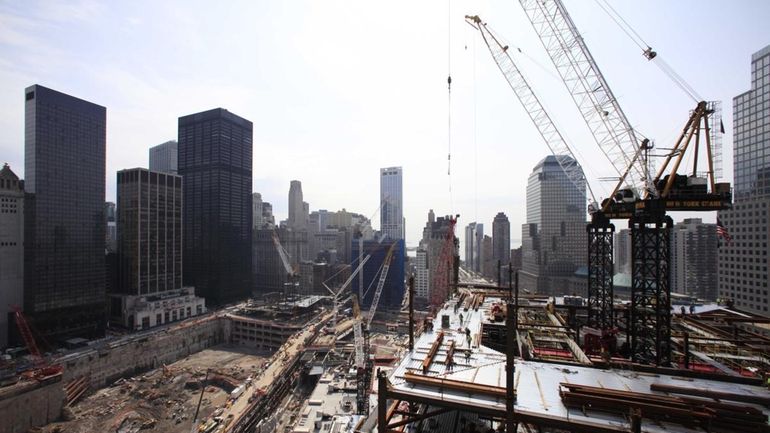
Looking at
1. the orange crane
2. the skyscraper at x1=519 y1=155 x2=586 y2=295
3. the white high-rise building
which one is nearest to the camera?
the orange crane

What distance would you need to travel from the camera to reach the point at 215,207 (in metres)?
115

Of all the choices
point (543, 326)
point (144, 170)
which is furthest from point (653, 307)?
point (144, 170)

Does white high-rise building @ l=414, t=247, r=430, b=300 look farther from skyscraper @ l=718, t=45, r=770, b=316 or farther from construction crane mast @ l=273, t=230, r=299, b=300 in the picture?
skyscraper @ l=718, t=45, r=770, b=316

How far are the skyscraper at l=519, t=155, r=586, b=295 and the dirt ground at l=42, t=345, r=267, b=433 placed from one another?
328 feet

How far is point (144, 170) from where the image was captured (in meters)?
88.4

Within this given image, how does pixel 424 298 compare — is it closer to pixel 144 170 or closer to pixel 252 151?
pixel 252 151

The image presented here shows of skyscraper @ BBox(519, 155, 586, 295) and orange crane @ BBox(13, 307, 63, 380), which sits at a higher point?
skyscraper @ BBox(519, 155, 586, 295)

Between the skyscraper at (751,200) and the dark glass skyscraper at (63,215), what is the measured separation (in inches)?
4947

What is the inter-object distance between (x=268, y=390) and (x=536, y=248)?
116 metres

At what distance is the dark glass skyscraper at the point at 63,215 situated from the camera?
216 feet

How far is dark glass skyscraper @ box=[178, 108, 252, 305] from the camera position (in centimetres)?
11194

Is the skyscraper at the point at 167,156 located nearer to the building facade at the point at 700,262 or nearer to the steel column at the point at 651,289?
the steel column at the point at 651,289

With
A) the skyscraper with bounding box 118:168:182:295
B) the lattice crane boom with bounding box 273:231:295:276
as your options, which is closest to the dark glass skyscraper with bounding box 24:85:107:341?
the skyscraper with bounding box 118:168:182:295

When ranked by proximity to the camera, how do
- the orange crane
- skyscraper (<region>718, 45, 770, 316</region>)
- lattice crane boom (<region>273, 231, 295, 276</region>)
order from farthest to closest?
lattice crane boom (<region>273, 231, 295, 276</region>), skyscraper (<region>718, 45, 770, 316</region>), the orange crane
